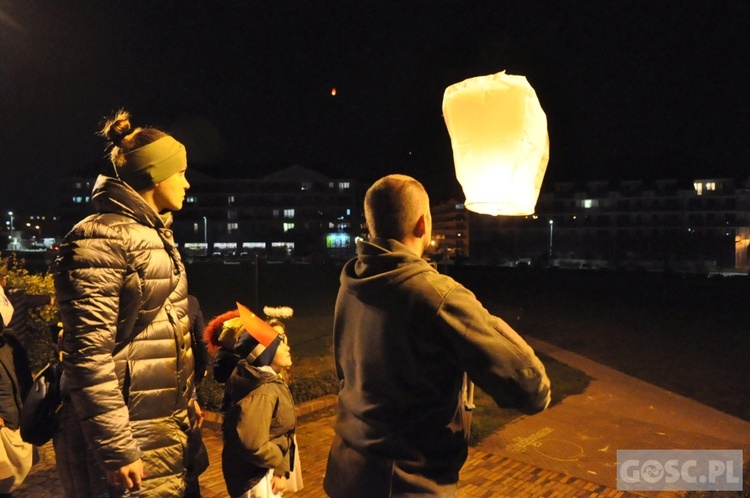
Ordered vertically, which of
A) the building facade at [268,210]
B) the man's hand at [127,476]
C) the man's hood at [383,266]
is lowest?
the man's hand at [127,476]

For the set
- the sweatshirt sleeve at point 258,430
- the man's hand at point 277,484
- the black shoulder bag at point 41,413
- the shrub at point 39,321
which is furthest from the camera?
the shrub at point 39,321

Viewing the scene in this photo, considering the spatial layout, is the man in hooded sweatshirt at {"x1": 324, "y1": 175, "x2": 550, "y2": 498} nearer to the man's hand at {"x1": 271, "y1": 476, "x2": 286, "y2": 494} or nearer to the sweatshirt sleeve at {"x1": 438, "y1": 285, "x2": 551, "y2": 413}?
the sweatshirt sleeve at {"x1": 438, "y1": 285, "x2": 551, "y2": 413}

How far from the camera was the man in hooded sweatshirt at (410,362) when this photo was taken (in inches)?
66.7

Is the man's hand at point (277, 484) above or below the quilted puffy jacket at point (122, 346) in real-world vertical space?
below

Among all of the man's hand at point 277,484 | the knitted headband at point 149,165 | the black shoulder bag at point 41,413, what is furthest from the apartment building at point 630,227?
the black shoulder bag at point 41,413

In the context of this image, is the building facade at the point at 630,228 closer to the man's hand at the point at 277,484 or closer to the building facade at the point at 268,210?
the building facade at the point at 268,210

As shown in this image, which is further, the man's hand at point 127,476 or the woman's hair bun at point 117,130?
the woman's hair bun at point 117,130

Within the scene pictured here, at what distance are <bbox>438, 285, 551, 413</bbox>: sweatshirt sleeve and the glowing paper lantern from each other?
0.90m

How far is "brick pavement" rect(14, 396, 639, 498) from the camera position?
434 cm

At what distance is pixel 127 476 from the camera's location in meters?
1.96

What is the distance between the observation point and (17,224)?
109m

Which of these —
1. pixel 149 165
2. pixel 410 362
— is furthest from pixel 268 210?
pixel 410 362

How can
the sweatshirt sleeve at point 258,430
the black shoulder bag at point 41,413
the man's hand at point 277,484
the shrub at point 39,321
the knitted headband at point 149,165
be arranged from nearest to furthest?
1. the black shoulder bag at point 41,413
2. the knitted headband at point 149,165
3. the sweatshirt sleeve at point 258,430
4. the man's hand at point 277,484
5. the shrub at point 39,321

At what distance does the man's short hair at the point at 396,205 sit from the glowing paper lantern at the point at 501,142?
0.62 m
